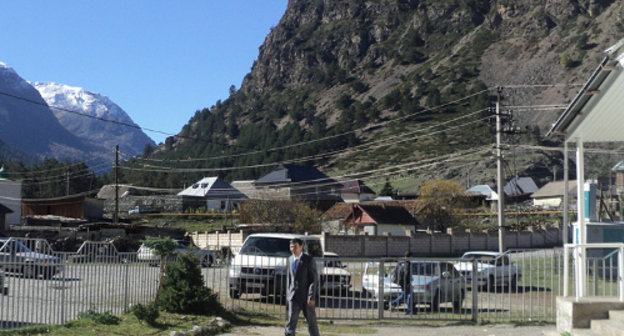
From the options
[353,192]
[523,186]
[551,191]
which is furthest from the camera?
[523,186]

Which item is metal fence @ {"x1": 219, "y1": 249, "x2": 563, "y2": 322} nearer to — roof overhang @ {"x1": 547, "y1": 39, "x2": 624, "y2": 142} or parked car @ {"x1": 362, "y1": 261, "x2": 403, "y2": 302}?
parked car @ {"x1": 362, "y1": 261, "x2": 403, "y2": 302}

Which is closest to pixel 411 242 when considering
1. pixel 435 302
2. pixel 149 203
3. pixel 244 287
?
pixel 244 287

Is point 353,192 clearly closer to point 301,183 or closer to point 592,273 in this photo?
point 301,183

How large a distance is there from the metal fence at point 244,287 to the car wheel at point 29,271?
26mm

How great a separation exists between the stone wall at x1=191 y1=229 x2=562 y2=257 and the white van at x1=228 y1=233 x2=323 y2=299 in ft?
67.7

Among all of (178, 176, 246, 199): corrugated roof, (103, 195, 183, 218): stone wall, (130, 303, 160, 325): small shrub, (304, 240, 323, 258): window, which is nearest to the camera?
(130, 303, 160, 325): small shrub

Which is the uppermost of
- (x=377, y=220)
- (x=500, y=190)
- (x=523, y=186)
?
(x=523, y=186)

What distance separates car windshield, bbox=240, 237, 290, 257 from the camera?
20.0 meters

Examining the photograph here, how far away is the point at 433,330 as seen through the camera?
14.6m

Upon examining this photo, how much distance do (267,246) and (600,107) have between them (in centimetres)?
1080

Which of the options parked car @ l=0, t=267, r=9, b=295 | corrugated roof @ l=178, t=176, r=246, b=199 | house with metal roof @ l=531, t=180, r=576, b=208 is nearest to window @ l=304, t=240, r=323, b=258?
parked car @ l=0, t=267, r=9, b=295

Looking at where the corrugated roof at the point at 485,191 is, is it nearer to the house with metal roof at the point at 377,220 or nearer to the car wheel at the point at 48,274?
the house with metal roof at the point at 377,220

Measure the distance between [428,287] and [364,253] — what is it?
27322mm

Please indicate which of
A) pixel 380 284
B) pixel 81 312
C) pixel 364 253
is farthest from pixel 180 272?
pixel 364 253
